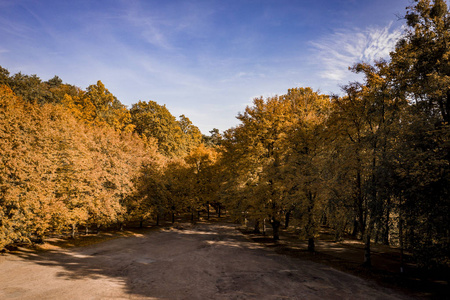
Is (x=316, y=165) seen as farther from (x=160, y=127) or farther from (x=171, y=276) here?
(x=160, y=127)

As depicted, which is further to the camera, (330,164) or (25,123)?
(25,123)

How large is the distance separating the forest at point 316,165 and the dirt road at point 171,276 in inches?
117

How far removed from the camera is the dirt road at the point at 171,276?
9.97m

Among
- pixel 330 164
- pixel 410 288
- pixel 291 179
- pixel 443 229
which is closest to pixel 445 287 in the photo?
pixel 410 288

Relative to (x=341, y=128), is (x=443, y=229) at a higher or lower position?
lower

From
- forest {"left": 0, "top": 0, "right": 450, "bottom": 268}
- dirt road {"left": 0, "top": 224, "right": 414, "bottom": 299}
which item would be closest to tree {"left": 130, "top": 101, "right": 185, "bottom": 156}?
forest {"left": 0, "top": 0, "right": 450, "bottom": 268}

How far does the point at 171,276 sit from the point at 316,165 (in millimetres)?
12769

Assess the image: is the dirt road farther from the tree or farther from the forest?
the tree

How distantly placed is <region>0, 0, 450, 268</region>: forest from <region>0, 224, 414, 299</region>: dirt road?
117 inches

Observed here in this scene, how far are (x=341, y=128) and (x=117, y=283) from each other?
58.4 feet

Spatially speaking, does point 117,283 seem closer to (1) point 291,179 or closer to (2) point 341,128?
(1) point 291,179

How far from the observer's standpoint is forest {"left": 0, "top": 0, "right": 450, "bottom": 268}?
11.2 meters

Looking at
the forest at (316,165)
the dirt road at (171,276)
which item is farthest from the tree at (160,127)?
the dirt road at (171,276)

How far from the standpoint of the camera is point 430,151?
35.1 ft
